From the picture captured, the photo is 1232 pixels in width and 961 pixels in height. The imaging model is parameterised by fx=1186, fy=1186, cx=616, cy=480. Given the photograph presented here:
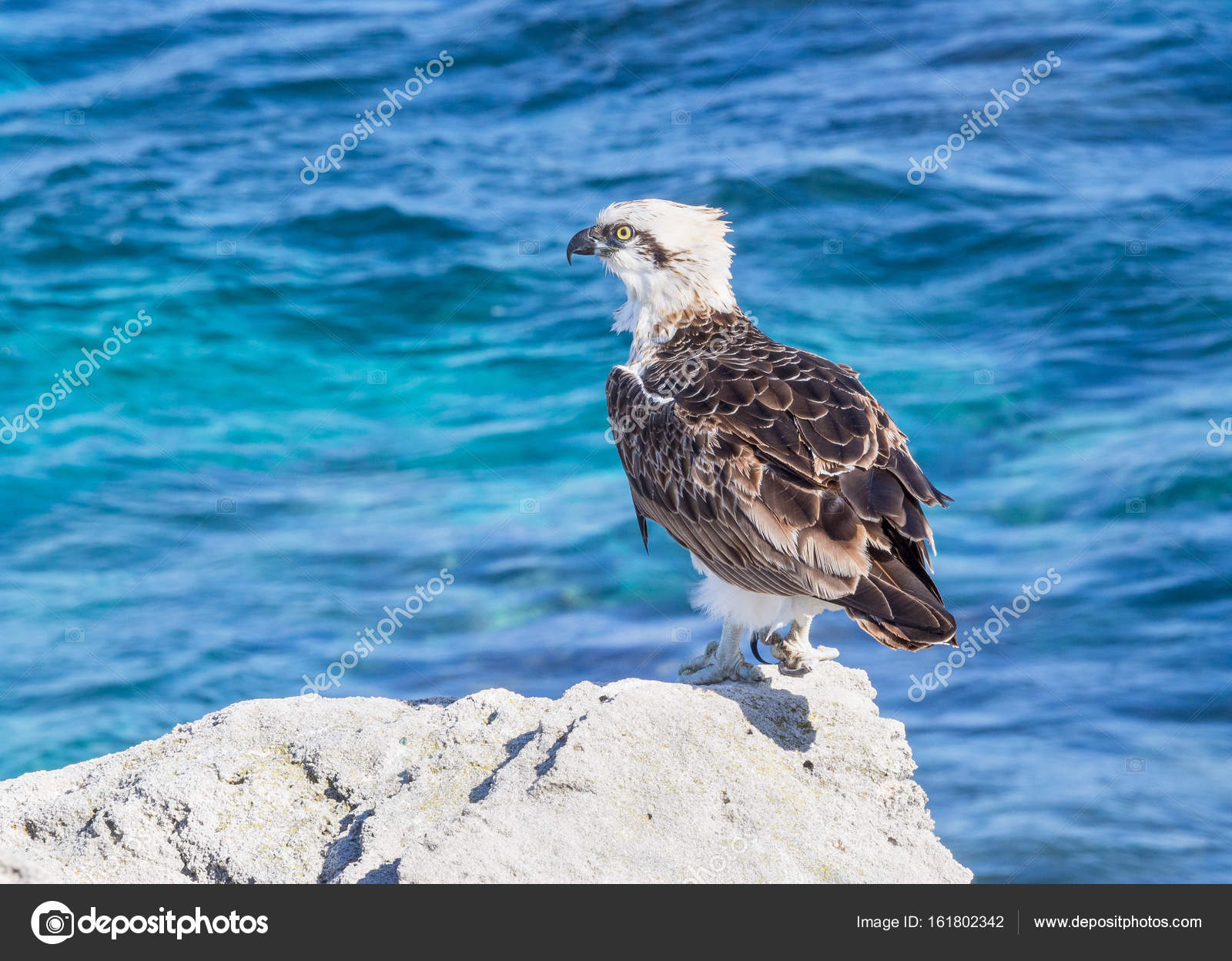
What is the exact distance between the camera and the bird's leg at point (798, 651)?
661 centimetres

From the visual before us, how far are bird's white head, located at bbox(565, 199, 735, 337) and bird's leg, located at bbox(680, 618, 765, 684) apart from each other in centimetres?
216

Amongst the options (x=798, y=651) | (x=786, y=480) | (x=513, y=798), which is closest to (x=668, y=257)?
(x=786, y=480)

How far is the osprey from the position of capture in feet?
19.0

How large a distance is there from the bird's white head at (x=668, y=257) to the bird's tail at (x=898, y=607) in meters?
2.48

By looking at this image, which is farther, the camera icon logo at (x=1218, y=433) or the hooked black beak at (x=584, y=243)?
the camera icon logo at (x=1218, y=433)

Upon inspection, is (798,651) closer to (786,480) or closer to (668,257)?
(786,480)

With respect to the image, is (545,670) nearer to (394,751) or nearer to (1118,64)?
(394,751)

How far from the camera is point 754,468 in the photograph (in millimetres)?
6285

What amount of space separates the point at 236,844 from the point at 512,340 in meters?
12.7
